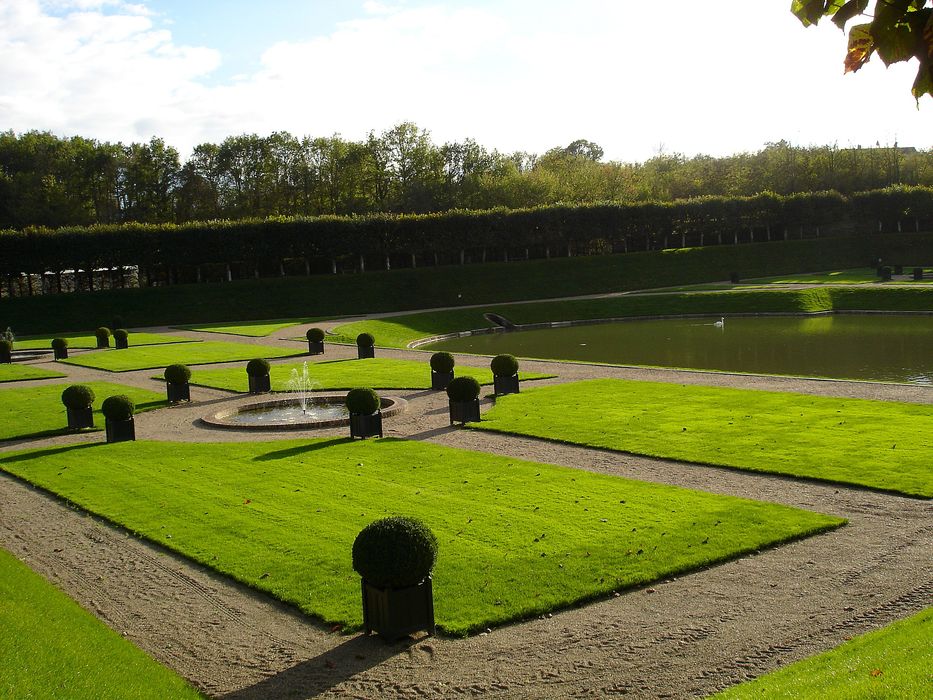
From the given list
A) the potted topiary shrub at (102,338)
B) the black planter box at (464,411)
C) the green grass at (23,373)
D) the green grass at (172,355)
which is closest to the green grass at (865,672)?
the black planter box at (464,411)

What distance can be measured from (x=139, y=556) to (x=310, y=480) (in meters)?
4.57

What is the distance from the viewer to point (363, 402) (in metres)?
21.2

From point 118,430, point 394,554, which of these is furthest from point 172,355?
point 394,554

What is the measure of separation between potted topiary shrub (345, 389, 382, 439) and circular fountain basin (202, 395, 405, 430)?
1.49 meters

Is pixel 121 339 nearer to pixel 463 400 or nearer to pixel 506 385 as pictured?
pixel 506 385

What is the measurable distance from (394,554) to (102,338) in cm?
4163

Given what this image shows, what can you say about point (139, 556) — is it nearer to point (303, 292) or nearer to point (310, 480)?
point (310, 480)

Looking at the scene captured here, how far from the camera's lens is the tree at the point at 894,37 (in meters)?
3.50

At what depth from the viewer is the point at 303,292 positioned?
6619 cm

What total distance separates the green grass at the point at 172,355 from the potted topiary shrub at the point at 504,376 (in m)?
16.0

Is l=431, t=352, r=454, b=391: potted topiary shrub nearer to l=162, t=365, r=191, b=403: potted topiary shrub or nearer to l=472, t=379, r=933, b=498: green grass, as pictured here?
l=472, t=379, r=933, b=498: green grass

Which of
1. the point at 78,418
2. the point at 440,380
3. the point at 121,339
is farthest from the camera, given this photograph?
the point at 121,339

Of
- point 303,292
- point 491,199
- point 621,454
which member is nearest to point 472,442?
point 621,454

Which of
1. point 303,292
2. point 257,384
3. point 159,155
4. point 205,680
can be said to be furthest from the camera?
point 159,155
